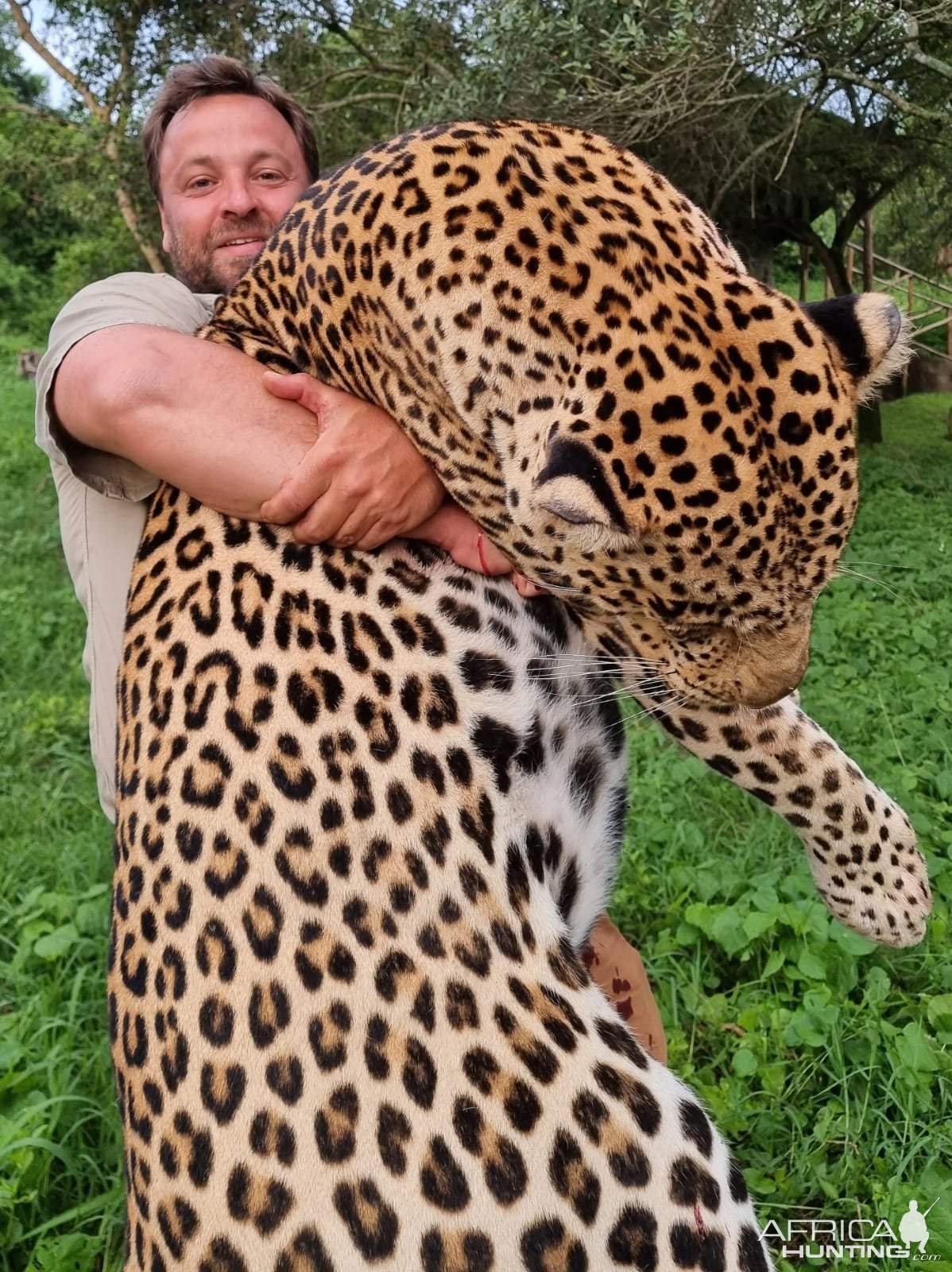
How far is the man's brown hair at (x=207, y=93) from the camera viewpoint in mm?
3426

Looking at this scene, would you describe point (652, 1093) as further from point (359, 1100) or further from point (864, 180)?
point (864, 180)

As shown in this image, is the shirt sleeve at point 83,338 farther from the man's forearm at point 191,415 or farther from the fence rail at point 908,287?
the fence rail at point 908,287

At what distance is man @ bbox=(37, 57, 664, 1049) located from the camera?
2.01 meters

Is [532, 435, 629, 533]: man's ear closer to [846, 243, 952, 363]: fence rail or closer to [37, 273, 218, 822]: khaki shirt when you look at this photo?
[37, 273, 218, 822]: khaki shirt

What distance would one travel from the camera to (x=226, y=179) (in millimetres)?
3332

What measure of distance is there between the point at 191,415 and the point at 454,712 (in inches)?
31.2

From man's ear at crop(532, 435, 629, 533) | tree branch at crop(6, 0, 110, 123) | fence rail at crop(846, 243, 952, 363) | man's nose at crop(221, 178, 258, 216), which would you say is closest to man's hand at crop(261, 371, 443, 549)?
man's ear at crop(532, 435, 629, 533)

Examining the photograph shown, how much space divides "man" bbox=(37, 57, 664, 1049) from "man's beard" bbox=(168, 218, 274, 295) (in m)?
0.42

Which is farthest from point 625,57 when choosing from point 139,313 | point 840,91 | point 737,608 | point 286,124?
point 737,608

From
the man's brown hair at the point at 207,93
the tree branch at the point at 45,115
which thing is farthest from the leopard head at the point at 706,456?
the tree branch at the point at 45,115

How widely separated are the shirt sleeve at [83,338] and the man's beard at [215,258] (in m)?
0.75

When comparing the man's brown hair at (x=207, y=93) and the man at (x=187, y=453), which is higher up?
the man's brown hair at (x=207, y=93)

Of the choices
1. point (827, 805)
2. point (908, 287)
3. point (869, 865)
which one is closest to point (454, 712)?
point (827, 805)

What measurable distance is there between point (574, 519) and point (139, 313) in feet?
4.25
